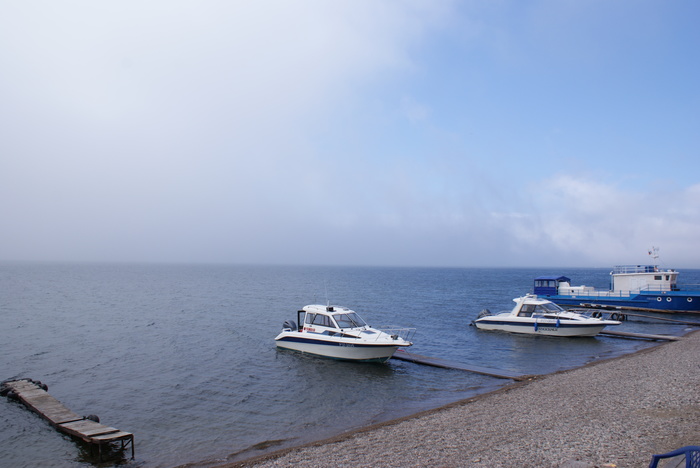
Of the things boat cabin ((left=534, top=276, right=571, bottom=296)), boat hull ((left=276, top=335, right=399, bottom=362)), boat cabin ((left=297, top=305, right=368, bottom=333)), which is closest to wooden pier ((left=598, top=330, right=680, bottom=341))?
boat cabin ((left=534, top=276, right=571, bottom=296))

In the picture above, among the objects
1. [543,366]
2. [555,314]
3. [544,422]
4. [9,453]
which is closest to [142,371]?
[9,453]

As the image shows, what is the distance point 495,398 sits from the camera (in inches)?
656

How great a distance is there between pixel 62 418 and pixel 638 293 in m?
51.0

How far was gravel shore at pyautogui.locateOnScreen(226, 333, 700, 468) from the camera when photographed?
1032 centimetres

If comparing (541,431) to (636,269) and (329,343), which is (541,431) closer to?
(329,343)

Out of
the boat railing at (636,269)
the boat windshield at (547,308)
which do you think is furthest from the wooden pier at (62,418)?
the boat railing at (636,269)

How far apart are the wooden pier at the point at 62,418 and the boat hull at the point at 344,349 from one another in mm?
12094

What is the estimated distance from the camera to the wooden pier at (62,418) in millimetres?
12969

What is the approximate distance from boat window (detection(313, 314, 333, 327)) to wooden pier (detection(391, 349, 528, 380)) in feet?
13.5

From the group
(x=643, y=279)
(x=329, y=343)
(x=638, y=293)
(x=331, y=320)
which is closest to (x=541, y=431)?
(x=329, y=343)

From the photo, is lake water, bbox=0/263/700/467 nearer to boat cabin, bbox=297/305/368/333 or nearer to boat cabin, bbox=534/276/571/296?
boat cabin, bbox=297/305/368/333

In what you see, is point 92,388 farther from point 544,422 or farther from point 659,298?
point 659,298

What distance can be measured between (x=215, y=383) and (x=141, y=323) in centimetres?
2284

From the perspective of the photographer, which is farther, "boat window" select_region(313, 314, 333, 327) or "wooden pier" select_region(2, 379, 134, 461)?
"boat window" select_region(313, 314, 333, 327)
